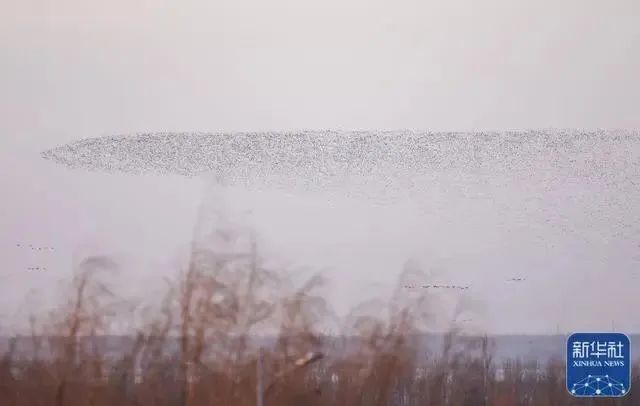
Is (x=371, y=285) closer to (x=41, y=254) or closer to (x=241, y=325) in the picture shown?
(x=241, y=325)

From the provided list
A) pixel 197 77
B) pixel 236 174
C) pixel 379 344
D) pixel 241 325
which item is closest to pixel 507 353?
pixel 379 344

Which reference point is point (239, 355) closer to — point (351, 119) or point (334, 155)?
point (334, 155)

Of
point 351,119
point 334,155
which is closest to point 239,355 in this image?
point 334,155

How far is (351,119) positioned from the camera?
2938 millimetres

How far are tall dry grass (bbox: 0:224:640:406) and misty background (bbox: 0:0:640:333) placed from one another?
0.31 feet

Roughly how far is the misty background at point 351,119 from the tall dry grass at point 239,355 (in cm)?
10

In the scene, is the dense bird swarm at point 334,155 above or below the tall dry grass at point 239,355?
above

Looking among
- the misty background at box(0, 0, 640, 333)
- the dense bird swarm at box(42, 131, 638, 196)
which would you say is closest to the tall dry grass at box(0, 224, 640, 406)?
the misty background at box(0, 0, 640, 333)

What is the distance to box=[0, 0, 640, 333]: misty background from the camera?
2.90 metres

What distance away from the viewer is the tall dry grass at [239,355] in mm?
2918

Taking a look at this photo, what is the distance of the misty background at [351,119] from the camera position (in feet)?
9.53

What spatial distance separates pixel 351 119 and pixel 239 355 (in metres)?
0.88

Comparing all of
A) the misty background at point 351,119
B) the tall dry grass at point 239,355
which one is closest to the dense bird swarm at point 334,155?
the misty background at point 351,119

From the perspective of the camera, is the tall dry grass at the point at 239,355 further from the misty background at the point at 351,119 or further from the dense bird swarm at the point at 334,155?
the dense bird swarm at the point at 334,155
